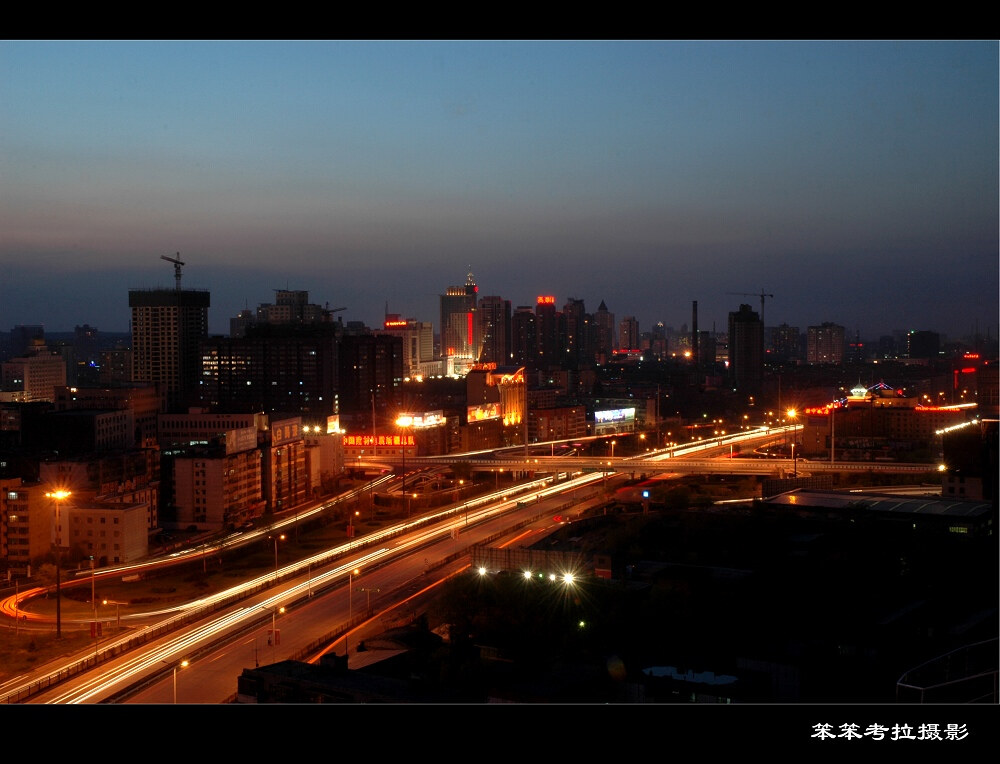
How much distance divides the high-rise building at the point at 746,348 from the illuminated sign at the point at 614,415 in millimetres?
5623

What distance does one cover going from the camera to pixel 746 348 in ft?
82.8

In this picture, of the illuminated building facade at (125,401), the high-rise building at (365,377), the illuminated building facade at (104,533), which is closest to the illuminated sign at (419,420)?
the high-rise building at (365,377)

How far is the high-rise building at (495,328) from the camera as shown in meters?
27.1

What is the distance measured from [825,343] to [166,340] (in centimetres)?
1658

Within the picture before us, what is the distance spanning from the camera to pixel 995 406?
13.2 meters

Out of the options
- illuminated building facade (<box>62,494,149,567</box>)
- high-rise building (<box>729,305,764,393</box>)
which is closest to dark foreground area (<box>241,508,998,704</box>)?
illuminated building facade (<box>62,494,149,567</box>)

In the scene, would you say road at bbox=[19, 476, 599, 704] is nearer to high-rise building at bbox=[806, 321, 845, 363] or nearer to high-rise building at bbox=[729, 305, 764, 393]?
high-rise building at bbox=[729, 305, 764, 393]

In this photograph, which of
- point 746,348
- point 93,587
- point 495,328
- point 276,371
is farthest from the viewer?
point 495,328

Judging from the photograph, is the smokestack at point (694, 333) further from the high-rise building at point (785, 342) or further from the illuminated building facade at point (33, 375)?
the illuminated building facade at point (33, 375)

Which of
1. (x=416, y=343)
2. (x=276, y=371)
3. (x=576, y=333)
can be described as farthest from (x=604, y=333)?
(x=276, y=371)

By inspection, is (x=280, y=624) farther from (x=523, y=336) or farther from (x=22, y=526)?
(x=523, y=336)

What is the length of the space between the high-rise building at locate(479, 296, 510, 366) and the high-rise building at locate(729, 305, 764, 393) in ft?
19.0

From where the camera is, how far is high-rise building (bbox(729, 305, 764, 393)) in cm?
2483
